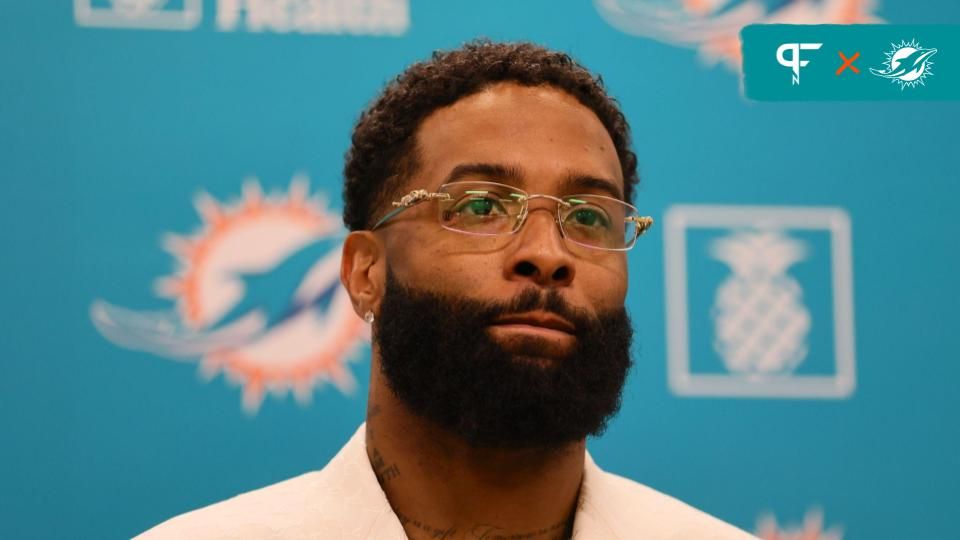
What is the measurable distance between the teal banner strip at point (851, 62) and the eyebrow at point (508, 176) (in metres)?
0.72

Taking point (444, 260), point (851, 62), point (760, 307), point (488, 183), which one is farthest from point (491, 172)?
point (851, 62)

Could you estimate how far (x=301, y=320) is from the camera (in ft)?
7.20

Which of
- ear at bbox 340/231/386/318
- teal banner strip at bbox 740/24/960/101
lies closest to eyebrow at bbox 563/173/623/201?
ear at bbox 340/231/386/318

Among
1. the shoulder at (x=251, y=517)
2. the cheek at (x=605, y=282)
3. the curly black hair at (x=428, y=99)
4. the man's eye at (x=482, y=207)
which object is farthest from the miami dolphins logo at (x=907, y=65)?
the shoulder at (x=251, y=517)

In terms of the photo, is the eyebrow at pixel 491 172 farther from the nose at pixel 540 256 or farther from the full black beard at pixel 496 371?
the full black beard at pixel 496 371

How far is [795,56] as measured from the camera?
2373 millimetres

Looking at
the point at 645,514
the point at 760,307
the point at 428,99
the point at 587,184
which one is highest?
the point at 428,99

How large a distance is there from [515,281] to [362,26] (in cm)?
80

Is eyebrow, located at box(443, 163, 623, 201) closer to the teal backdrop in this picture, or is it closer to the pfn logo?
the teal backdrop

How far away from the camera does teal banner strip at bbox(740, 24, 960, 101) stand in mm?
2377

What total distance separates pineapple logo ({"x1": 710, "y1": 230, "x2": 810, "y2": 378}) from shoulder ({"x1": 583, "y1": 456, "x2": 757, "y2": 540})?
1.32 feet

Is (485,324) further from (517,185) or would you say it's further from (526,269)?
(517,185)

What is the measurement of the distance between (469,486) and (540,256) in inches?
12.5

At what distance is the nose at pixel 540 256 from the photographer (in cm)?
167
